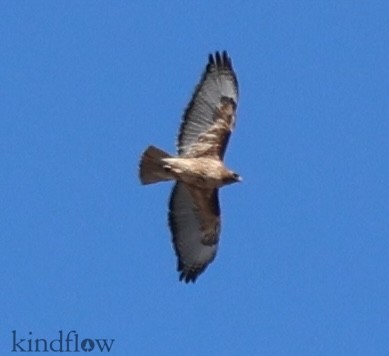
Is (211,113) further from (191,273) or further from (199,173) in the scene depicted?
(191,273)

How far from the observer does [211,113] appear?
47.6 ft

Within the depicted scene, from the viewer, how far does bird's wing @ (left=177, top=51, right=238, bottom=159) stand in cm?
1425

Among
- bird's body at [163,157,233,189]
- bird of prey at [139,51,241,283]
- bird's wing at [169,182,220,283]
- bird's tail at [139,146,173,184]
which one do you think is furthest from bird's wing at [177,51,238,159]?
bird's tail at [139,146,173,184]

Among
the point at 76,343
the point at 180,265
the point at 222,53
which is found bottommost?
the point at 76,343

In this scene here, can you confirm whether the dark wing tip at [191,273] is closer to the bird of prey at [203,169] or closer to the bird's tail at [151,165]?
the bird of prey at [203,169]

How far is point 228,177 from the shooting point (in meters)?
13.8

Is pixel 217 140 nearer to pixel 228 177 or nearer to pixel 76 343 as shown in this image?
pixel 228 177

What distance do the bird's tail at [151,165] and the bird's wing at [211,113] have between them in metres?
0.80

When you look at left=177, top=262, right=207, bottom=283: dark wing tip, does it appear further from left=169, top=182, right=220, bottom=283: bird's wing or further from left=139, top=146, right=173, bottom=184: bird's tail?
left=139, top=146, right=173, bottom=184: bird's tail

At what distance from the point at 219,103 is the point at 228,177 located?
4.04 feet

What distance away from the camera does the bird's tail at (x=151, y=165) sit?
1322 centimetres

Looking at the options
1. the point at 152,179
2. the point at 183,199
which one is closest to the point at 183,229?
the point at 183,199

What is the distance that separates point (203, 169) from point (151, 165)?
31.3 inches

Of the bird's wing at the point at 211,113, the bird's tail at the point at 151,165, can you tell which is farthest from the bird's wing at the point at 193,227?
the bird's tail at the point at 151,165
